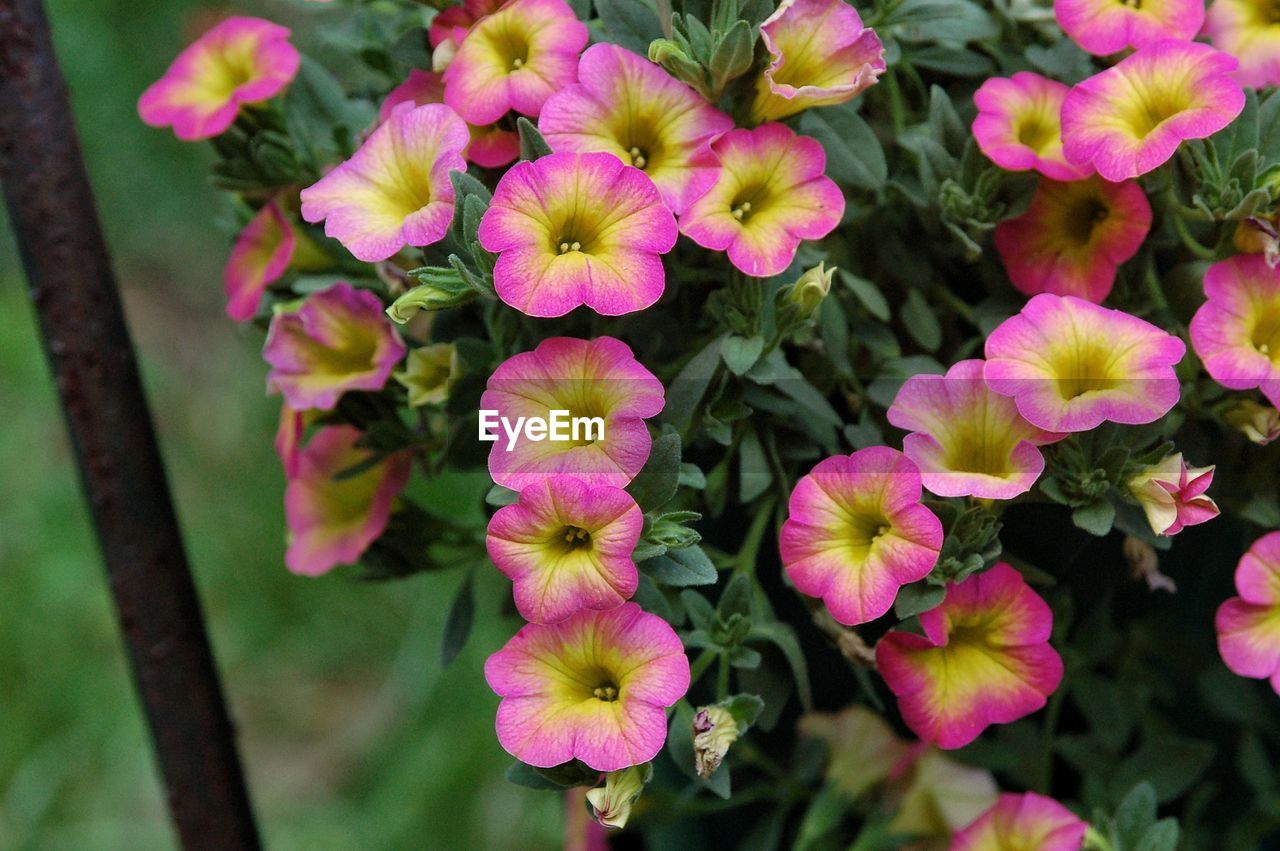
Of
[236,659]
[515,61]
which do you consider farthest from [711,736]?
[236,659]

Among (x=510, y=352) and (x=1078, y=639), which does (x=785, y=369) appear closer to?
(x=510, y=352)

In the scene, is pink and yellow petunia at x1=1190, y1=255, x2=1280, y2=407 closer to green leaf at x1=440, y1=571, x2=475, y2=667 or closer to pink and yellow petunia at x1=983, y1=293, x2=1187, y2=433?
pink and yellow petunia at x1=983, y1=293, x2=1187, y2=433

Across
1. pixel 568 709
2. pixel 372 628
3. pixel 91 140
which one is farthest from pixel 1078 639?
pixel 91 140

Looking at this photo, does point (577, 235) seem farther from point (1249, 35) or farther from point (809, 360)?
point (1249, 35)

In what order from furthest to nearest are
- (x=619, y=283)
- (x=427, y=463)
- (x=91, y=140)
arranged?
(x=91, y=140), (x=427, y=463), (x=619, y=283)

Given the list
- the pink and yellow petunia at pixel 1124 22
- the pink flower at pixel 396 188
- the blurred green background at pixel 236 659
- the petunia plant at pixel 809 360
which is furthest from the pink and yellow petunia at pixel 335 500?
the blurred green background at pixel 236 659
